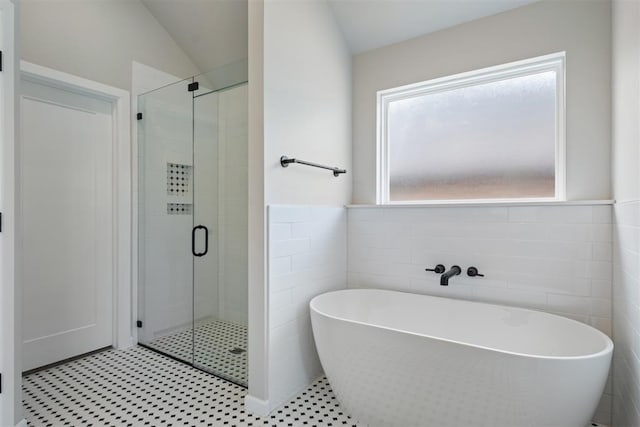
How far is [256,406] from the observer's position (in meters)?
1.92

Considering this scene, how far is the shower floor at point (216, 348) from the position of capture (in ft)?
7.47

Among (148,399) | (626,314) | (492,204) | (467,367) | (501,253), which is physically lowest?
(148,399)

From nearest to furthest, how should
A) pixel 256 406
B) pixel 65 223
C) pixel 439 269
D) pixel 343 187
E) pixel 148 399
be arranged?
pixel 256 406 → pixel 148 399 → pixel 439 269 → pixel 65 223 → pixel 343 187

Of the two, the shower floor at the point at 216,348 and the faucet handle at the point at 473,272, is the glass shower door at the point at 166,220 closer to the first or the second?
the shower floor at the point at 216,348

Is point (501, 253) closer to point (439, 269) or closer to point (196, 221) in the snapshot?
point (439, 269)

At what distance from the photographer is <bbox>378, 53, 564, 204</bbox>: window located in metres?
2.20

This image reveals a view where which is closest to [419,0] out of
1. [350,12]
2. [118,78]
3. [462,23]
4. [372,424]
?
[462,23]

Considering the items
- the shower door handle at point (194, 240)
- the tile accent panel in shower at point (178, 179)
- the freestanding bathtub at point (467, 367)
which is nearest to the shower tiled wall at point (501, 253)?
the freestanding bathtub at point (467, 367)

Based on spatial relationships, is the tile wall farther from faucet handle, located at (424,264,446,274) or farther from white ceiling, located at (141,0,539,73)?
white ceiling, located at (141,0,539,73)

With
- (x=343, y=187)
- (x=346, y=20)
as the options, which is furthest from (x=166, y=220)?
(x=346, y=20)

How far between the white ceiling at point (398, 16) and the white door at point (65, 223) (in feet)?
6.77

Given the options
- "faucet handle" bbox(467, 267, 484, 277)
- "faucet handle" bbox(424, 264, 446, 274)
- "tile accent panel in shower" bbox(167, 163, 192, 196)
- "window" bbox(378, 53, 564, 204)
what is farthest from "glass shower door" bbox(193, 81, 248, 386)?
"faucet handle" bbox(467, 267, 484, 277)

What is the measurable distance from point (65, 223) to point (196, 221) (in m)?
0.96

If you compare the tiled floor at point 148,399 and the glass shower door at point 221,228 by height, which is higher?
the glass shower door at point 221,228
